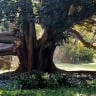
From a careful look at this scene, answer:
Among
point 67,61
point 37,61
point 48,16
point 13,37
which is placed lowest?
point 67,61

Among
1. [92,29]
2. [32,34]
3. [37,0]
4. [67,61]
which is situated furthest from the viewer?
[67,61]

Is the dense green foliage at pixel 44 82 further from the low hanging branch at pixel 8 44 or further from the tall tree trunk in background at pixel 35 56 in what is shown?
the low hanging branch at pixel 8 44

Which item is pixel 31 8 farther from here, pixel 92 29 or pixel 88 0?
pixel 92 29

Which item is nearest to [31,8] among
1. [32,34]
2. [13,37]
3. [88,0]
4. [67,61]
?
[88,0]

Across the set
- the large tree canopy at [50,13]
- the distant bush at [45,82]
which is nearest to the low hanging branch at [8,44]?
the large tree canopy at [50,13]

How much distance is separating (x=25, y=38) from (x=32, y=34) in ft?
1.58

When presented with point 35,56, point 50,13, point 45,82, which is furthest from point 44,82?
point 35,56

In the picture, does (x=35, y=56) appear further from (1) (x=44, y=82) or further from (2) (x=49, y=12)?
(2) (x=49, y=12)

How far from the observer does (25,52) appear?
58.7 ft

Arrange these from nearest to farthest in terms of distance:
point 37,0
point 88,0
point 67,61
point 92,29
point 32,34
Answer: point 88,0 → point 37,0 → point 32,34 → point 92,29 → point 67,61

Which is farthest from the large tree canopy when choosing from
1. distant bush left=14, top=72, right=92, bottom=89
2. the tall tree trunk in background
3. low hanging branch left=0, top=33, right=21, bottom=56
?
distant bush left=14, top=72, right=92, bottom=89

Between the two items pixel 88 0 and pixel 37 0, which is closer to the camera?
pixel 88 0

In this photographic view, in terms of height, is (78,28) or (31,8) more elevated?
(31,8)

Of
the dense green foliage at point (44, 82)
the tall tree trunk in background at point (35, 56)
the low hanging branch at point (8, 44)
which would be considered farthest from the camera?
the low hanging branch at point (8, 44)
